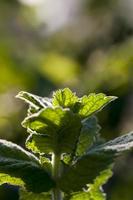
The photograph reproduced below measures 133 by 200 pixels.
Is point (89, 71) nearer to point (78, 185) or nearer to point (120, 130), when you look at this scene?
point (120, 130)

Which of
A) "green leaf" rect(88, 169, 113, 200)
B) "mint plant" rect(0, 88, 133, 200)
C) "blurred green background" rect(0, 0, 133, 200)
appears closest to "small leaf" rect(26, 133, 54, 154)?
"mint plant" rect(0, 88, 133, 200)

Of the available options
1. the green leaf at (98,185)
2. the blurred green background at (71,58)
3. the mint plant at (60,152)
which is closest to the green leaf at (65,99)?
the mint plant at (60,152)

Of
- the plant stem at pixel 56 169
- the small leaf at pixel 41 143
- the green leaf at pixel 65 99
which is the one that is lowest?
the plant stem at pixel 56 169

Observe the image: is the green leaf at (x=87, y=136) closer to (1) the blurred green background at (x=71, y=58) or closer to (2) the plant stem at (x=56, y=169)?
(2) the plant stem at (x=56, y=169)

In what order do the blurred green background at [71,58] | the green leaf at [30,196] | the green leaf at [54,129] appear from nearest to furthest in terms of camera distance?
1. the green leaf at [54,129]
2. the green leaf at [30,196]
3. the blurred green background at [71,58]

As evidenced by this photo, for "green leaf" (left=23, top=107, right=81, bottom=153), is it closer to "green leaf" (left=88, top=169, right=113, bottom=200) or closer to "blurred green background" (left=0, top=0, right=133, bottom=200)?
"green leaf" (left=88, top=169, right=113, bottom=200)

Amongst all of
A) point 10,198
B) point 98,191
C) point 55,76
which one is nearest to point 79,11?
point 55,76

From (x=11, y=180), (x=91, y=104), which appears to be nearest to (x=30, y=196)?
(x=11, y=180)

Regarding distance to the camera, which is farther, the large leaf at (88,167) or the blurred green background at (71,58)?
the blurred green background at (71,58)

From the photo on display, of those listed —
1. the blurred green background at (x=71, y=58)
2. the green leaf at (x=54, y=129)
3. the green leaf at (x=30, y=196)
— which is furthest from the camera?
the blurred green background at (x=71, y=58)
